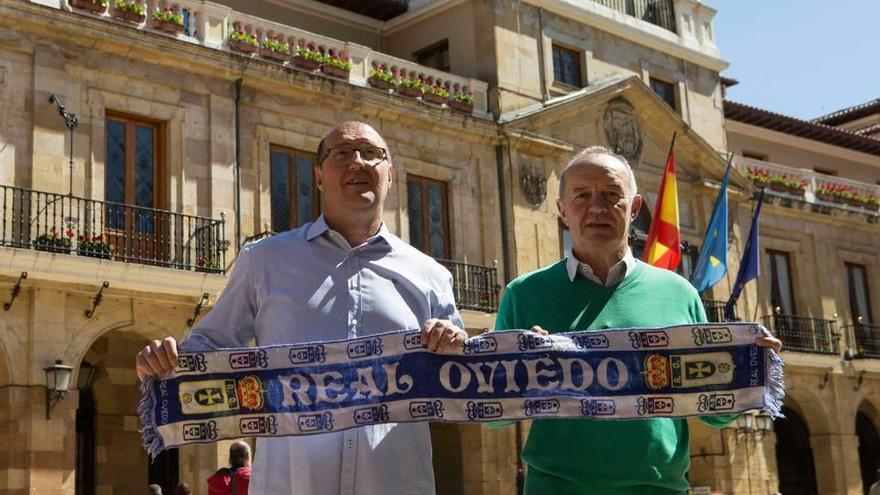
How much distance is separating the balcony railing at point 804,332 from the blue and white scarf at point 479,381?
2191 centimetres

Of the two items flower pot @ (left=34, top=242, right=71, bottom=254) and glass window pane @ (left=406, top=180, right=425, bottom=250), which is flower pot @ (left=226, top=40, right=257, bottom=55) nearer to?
glass window pane @ (left=406, top=180, right=425, bottom=250)

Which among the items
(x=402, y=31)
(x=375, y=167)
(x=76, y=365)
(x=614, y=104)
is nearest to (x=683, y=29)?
(x=614, y=104)

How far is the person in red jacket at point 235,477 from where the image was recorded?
985 cm

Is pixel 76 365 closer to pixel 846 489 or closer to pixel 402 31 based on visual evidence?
pixel 402 31

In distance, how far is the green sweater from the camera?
4055 millimetres

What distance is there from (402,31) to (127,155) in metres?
7.55

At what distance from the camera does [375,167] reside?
4.15 metres

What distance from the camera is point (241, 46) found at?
59.7 ft

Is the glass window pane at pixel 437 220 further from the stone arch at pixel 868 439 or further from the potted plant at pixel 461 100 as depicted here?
the stone arch at pixel 868 439

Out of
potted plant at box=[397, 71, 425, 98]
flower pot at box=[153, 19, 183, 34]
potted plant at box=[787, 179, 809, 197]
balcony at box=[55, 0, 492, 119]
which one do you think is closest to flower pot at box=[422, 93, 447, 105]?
balcony at box=[55, 0, 492, 119]

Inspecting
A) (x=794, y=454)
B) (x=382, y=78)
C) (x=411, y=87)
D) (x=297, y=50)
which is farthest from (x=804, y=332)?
(x=297, y=50)

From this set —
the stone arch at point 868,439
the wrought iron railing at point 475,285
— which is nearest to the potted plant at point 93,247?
the wrought iron railing at point 475,285

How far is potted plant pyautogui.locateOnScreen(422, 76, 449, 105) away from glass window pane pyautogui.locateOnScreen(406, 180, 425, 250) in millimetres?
1413

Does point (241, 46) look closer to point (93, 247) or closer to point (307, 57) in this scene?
point (307, 57)
